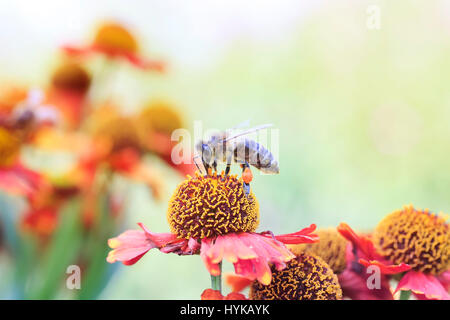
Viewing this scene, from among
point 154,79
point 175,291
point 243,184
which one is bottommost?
point 175,291

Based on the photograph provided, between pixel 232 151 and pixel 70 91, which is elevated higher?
pixel 70 91

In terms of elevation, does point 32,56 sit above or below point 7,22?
below

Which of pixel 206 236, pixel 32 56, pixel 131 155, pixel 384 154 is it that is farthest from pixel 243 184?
pixel 384 154

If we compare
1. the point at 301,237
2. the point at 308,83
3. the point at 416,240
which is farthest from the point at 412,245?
the point at 308,83

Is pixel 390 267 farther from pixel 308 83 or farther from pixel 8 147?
pixel 308 83

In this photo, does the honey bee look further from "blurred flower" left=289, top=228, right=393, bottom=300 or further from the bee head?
"blurred flower" left=289, top=228, right=393, bottom=300
